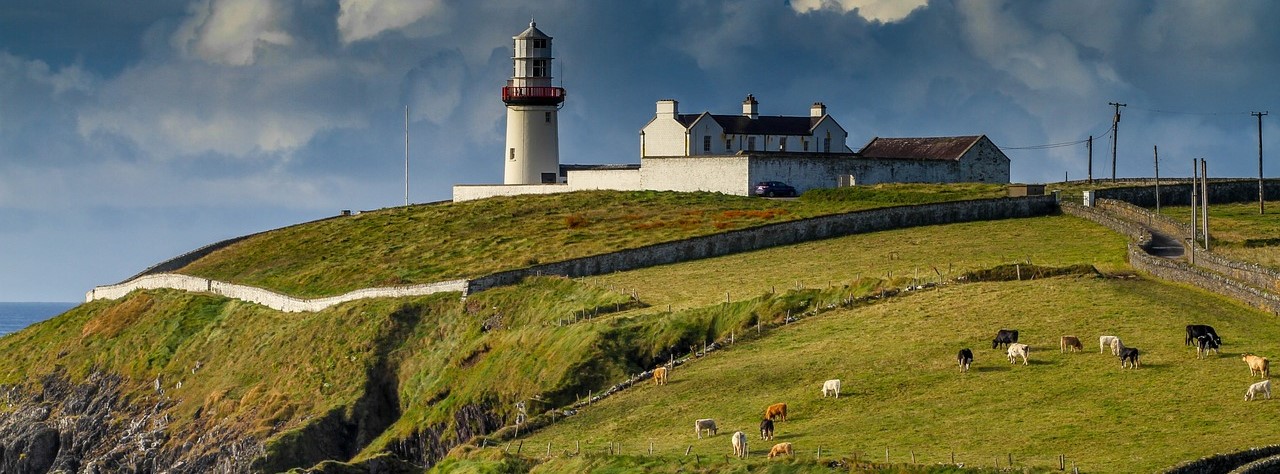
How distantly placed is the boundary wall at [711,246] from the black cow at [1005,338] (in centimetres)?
3085

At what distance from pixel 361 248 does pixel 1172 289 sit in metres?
53.3

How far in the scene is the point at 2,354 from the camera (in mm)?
101625

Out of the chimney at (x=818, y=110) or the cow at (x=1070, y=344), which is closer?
the cow at (x=1070, y=344)

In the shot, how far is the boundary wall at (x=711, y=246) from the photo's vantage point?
273 feet

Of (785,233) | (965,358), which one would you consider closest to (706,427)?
(965,358)

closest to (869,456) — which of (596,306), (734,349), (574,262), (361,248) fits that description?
(734,349)

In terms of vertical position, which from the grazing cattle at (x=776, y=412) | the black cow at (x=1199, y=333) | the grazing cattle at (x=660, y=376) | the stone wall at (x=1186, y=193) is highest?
the stone wall at (x=1186, y=193)

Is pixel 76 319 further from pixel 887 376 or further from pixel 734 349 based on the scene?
pixel 887 376

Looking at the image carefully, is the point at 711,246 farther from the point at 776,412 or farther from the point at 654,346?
the point at 776,412

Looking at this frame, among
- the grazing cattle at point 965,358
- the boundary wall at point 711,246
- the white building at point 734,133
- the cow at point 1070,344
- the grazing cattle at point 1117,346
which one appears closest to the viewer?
the grazing cattle at point 1117,346

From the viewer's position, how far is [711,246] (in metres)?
87.6

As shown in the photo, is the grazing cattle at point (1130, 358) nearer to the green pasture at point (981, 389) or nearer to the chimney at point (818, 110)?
the green pasture at point (981, 389)

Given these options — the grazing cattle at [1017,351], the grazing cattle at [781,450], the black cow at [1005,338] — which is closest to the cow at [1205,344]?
the grazing cattle at [1017,351]

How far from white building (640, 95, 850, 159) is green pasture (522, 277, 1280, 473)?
5211cm
